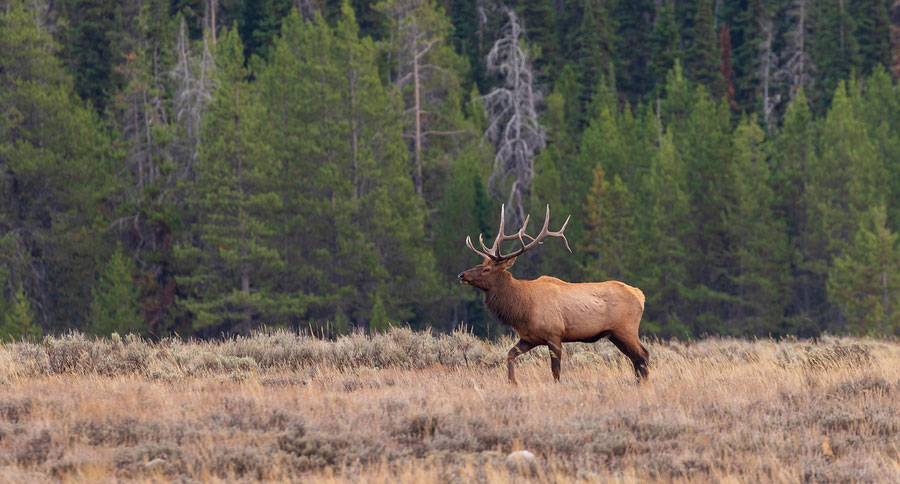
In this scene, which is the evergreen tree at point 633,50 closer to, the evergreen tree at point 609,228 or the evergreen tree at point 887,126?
the evergreen tree at point 887,126

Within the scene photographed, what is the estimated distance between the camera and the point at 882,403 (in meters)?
8.82

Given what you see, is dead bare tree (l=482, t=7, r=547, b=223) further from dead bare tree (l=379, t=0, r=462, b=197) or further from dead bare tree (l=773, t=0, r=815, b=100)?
dead bare tree (l=773, t=0, r=815, b=100)

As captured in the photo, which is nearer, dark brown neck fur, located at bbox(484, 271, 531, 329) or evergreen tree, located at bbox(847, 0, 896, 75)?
dark brown neck fur, located at bbox(484, 271, 531, 329)

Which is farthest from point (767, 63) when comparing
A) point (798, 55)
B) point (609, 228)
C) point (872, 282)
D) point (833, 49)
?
point (872, 282)

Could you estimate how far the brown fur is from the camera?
10.4 meters

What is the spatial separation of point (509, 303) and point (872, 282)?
29.9m

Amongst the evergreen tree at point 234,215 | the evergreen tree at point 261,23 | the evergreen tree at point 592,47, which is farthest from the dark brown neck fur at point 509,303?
the evergreen tree at point 261,23

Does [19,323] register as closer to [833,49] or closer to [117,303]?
[117,303]

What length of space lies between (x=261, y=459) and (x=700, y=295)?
3663 cm

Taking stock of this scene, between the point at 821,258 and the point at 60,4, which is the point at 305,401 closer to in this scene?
the point at 821,258

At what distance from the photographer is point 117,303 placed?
38719 mm

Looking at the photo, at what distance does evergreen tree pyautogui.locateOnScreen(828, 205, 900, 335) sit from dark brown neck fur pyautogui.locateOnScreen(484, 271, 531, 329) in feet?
94.9

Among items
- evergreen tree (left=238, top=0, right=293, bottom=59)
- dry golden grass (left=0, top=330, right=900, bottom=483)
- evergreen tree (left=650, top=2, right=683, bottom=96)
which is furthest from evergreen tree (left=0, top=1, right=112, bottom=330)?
dry golden grass (left=0, top=330, right=900, bottom=483)

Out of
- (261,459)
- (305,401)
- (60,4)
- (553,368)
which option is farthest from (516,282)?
(60,4)
